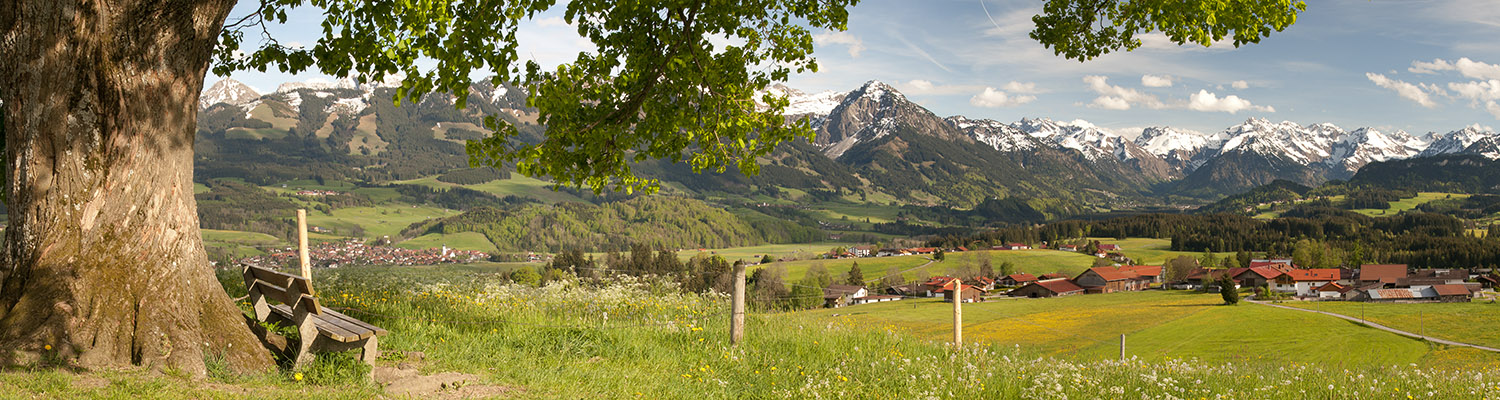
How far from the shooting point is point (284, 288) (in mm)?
8273

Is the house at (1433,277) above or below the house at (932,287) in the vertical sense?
above

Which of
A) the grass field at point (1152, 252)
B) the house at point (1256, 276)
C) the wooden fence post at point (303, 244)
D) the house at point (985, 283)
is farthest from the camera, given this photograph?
the grass field at point (1152, 252)

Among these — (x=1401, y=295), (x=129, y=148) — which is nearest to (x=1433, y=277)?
(x=1401, y=295)

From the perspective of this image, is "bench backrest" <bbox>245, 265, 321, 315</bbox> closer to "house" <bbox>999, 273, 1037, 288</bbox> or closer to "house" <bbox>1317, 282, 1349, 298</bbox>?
"house" <bbox>1317, 282, 1349, 298</bbox>

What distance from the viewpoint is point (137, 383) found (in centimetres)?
668

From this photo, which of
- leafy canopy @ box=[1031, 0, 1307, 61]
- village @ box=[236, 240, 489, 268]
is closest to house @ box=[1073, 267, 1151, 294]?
village @ box=[236, 240, 489, 268]

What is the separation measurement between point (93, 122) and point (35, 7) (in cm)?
107

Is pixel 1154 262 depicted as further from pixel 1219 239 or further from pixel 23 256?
pixel 23 256

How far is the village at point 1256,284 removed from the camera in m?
92.6

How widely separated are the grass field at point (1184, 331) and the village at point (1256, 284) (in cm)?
1624

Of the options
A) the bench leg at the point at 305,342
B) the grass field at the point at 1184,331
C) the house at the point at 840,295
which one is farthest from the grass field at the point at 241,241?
the bench leg at the point at 305,342

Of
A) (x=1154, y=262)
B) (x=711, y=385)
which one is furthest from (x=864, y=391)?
(x=1154, y=262)

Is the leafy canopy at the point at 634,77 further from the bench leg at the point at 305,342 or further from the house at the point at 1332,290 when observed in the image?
the house at the point at 1332,290

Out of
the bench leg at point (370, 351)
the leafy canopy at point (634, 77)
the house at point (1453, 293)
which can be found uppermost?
the leafy canopy at point (634, 77)
